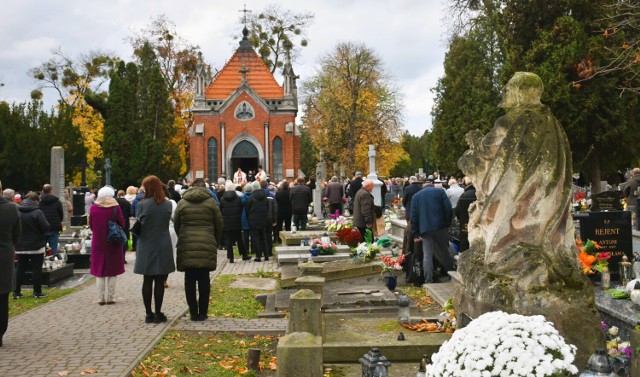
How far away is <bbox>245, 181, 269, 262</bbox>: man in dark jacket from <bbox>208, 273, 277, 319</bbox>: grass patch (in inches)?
135

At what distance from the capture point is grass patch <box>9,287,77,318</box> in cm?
1205

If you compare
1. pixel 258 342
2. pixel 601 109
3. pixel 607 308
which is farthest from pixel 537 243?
pixel 601 109

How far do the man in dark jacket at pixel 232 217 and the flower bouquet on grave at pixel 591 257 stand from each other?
9770 mm

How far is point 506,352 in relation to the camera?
4445 millimetres

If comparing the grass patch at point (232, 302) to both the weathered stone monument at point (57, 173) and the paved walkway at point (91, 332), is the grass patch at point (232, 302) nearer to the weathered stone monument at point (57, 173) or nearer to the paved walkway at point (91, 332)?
the paved walkway at point (91, 332)

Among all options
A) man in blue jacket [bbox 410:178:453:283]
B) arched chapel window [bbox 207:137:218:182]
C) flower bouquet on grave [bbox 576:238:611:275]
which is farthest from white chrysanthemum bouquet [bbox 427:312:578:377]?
arched chapel window [bbox 207:137:218:182]

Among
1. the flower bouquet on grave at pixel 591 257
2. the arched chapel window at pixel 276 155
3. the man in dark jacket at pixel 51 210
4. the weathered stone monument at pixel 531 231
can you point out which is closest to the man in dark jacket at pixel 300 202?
the man in dark jacket at pixel 51 210

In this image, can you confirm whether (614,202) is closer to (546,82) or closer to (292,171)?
(546,82)

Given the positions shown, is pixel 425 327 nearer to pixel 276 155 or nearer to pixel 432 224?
pixel 432 224

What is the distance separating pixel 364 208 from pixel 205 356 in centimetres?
810

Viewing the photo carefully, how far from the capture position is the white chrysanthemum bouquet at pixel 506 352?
441cm

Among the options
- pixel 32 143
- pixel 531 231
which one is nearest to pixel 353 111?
pixel 32 143

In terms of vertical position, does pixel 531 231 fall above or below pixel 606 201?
below

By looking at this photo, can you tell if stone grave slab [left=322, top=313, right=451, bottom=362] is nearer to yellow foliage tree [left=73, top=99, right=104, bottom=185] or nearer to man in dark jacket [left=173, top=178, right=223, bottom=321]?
man in dark jacket [left=173, top=178, right=223, bottom=321]
